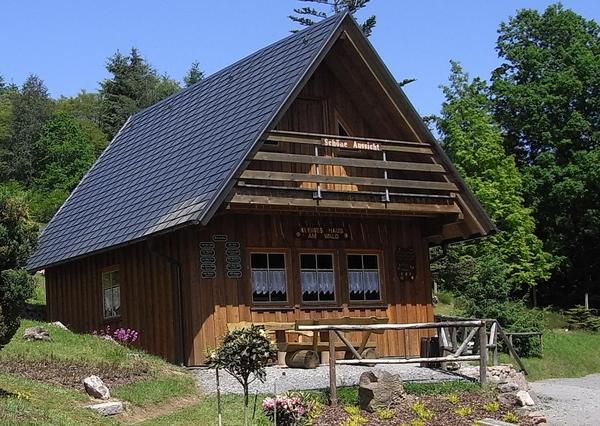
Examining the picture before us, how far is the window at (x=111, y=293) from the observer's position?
21.8m

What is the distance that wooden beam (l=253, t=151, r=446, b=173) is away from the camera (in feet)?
60.7

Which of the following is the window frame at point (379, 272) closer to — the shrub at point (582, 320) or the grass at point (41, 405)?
the grass at point (41, 405)

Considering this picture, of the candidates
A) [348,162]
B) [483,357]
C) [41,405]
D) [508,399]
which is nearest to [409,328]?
[483,357]

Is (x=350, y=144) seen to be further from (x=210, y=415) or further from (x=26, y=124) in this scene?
(x=26, y=124)

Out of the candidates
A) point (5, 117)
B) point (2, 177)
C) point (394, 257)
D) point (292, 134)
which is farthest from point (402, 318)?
point (5, 117)

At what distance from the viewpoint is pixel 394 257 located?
851 inches

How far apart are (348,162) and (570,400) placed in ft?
21.1

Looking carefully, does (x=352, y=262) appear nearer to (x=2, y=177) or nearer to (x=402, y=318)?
(x=402, y=318)

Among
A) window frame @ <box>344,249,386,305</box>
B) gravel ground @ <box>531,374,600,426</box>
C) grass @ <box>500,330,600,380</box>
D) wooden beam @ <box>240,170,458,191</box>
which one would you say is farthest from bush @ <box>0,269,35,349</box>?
grass @ <box>500,330,600,380</box>

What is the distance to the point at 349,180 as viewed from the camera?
19.6 meters

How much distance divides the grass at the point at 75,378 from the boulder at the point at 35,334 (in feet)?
0.50

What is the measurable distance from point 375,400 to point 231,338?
10.8ft

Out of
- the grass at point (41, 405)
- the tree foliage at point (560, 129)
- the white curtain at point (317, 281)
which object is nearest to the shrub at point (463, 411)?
the grass at point (41, 405)

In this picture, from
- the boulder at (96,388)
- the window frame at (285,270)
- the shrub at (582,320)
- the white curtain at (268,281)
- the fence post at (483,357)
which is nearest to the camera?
the boulder at (96,388)
